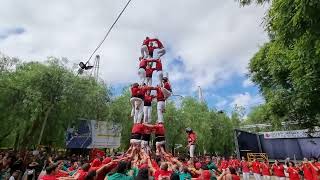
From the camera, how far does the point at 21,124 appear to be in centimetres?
2117

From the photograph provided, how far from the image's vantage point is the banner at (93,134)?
23.8 meters

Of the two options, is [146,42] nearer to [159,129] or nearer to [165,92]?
[165,92]

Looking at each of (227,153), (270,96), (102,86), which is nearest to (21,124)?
(102,86)

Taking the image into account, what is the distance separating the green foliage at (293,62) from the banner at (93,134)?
39.5 feet

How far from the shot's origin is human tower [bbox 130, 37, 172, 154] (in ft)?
43.2

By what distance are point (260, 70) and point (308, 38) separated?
15.7m

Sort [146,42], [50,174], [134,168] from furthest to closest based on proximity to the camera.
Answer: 1. [146,42]
2. [134,168]
3. [50,174]

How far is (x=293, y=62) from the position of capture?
1266cm

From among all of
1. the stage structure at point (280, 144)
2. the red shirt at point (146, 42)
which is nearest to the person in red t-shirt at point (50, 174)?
the red shirt at point (146, 42)

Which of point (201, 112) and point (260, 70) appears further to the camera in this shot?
point (201, 112)

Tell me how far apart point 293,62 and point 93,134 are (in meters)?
17.0

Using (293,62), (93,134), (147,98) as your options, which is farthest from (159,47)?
(93,134)

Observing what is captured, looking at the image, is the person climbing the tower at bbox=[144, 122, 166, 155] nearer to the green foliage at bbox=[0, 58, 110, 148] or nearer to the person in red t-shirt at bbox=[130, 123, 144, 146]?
the person in red t-shirt at bbox=[130, 123, 144, 146]

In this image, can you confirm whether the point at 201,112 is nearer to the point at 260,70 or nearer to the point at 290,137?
the point at 290,137
